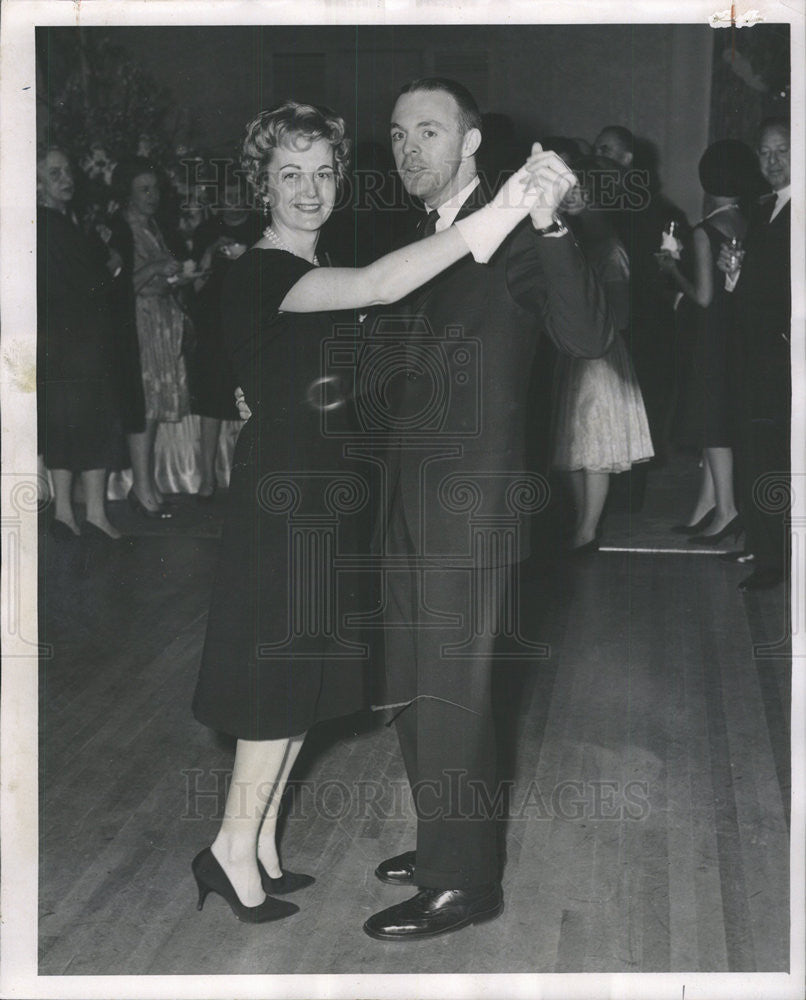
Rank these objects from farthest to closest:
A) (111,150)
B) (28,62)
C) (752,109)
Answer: (752,109) → (111,150) → (28,62)

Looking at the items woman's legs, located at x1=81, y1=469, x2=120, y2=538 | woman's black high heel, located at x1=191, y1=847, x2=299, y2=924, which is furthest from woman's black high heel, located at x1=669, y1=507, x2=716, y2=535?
woman's black high heel, located at x1=191, y1=847, x2=299, y2=924

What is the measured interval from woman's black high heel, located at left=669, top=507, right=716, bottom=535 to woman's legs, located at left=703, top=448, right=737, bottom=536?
107 millimetres

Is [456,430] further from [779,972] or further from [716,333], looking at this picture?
[716,333]

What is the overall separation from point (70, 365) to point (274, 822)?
2849 mm

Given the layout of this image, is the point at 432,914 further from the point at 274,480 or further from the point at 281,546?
the point at 274,480

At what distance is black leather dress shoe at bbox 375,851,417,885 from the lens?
271 cm

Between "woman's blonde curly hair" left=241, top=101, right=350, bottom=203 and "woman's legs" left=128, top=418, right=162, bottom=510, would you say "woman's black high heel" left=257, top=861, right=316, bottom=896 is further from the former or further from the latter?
"woman's legs" left=128, top=418, right=162, bottom=510

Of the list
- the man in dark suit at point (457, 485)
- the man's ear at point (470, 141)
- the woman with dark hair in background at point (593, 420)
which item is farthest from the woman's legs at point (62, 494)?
the man's ear at point (470, 141)

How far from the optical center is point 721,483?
5.61 meters

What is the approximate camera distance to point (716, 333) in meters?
5.66

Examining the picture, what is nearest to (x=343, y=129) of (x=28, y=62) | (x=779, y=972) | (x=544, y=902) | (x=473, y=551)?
(x=28, y=62)

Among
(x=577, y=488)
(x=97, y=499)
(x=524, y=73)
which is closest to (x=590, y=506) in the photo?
(x=577, y=488)

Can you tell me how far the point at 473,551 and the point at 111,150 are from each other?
500cm

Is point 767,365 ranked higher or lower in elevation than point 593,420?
higher
